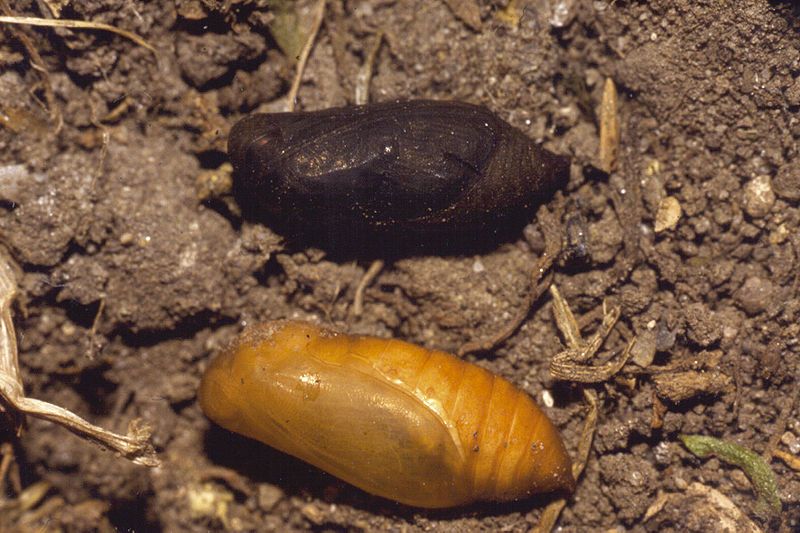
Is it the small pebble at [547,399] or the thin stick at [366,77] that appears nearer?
the small pebble at [547,399]

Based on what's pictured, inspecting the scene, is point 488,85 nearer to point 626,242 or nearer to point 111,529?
point 626,242

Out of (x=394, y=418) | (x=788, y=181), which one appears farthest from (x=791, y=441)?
(x=394, y=418)

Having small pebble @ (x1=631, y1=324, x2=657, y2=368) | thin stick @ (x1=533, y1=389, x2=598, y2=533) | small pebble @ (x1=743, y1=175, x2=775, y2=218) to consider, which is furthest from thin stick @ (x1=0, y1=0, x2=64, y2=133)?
small pebble @ (x1=743, y1=175, x2=775, y2=218)

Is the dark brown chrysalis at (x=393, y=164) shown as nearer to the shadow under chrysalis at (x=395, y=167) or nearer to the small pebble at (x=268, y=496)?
the shadow under chrysalis at (x=395, y=167)

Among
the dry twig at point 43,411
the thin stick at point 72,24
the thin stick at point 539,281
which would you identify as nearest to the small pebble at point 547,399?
the thin stick at point 539,281

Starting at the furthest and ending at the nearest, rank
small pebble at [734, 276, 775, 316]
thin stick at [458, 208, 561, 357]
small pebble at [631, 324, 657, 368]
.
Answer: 1. thin stick at [458, 208, 561, 357]
2. small pebble at [631, 324, 657, 368]
3. small pebble at [734, 276, 775, 316]

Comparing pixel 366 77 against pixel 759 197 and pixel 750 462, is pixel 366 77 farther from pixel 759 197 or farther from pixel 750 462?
pixel 750 462

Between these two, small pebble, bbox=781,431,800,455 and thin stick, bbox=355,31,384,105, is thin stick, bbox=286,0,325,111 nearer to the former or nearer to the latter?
thin stick, bbox=355,31,384,105
